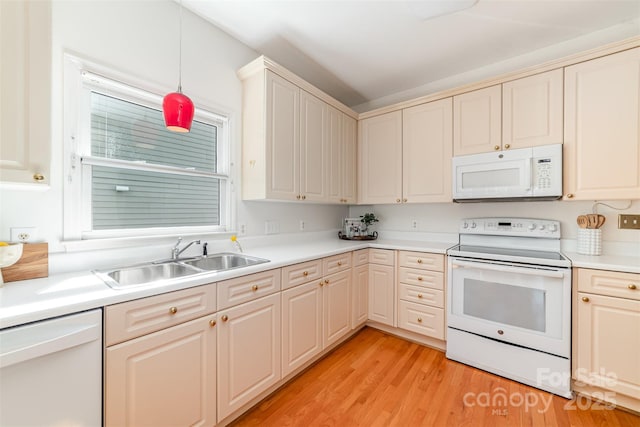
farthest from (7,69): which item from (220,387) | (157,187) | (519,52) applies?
(519,52)

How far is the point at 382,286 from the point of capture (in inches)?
102

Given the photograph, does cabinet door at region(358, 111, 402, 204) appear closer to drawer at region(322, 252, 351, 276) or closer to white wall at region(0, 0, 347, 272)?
drawer at region(322, 252, 351, 276)

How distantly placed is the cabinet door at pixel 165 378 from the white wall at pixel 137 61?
699mm

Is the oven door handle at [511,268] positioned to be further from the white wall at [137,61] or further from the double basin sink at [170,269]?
the white wall at [137,61]

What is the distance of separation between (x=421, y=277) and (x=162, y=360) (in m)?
2.04

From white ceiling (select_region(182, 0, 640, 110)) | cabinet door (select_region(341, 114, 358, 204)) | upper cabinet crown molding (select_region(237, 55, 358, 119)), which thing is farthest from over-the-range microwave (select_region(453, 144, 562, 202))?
upper cabinet crown molding (select_region(237, 55, 358, 119))

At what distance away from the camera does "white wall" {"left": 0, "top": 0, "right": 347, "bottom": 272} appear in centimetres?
134

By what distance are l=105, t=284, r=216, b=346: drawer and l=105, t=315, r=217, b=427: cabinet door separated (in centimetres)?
3

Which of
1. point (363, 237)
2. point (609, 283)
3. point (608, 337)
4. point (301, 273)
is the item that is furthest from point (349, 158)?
point (608, 337)

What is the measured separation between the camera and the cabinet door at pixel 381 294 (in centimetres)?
255

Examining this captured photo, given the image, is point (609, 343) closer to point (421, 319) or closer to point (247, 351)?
point (421, 319)

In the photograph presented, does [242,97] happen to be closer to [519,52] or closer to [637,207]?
[519,52]

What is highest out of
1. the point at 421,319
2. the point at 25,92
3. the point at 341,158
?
the point at 341,158

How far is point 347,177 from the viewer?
2.96m
